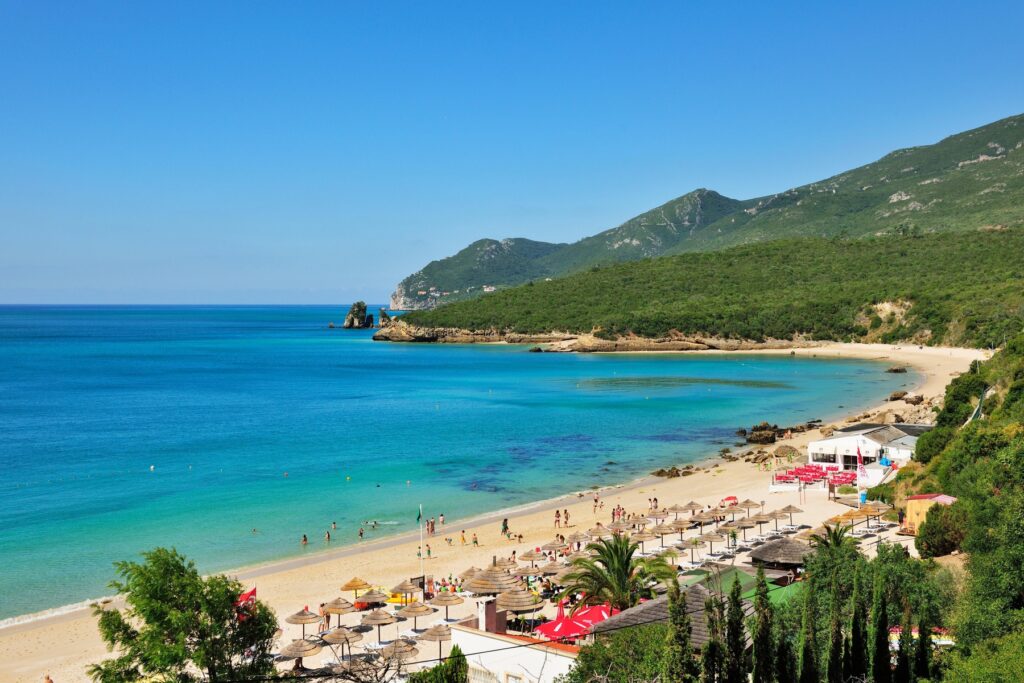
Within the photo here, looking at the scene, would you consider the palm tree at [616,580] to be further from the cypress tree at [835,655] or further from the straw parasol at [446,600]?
the cypress tree at [835,655]

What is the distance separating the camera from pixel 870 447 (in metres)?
37.0

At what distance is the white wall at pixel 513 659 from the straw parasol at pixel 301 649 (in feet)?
15.3

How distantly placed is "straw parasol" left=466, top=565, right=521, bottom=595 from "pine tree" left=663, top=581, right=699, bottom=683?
10648 mm

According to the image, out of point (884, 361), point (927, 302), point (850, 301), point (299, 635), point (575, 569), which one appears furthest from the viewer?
point (850, 301)

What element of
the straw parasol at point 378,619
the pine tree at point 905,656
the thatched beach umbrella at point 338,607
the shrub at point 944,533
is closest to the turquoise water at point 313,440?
the thatched beach umbrella at point 338,607

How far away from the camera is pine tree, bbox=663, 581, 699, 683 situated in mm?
11180

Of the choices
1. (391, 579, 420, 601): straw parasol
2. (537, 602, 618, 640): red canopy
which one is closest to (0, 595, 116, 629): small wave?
(391, 579, 420, 601): straw parasol

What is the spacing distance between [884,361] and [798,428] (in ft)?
165

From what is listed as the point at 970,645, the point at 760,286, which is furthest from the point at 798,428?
the point at 760,286

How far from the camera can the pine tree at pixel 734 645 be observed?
11938 millimetres

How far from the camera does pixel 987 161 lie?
198250mm

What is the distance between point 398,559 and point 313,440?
26868 mm

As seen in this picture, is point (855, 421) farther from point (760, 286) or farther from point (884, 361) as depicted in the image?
point (760, 286)

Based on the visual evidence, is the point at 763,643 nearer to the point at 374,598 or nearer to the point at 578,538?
the point at 374,598
